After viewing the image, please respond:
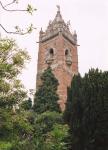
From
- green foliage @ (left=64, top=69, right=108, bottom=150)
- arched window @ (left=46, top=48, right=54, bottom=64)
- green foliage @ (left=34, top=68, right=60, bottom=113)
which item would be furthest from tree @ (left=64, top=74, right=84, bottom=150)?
arched window @ (left=46, top=48, right=54, bottom=64)

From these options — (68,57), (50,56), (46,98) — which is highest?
(50,56)

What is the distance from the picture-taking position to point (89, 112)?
971 inches

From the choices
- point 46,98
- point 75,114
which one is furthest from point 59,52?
point 75,114

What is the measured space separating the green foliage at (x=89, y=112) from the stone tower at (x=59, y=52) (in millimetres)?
21230

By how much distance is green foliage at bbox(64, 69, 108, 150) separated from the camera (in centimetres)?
2320

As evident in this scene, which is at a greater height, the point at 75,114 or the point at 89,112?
the point at 89,112

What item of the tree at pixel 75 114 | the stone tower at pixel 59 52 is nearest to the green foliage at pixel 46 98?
the tree at pixel 75 114

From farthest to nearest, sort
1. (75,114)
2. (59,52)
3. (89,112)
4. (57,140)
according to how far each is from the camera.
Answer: (59,52), (75,114), (89,112), (57,140)

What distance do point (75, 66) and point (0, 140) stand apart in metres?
38.5

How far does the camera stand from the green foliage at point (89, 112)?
23203 millimetres

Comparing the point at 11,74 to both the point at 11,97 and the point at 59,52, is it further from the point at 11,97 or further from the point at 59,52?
the point at 59,52

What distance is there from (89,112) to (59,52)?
2718 centimetres

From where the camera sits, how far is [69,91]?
28.8 meters

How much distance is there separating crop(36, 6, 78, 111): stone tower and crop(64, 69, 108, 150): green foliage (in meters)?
21.2
